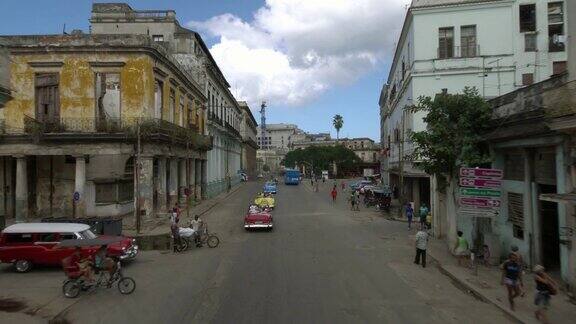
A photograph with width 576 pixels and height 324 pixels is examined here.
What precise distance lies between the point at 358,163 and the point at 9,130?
4110 inches

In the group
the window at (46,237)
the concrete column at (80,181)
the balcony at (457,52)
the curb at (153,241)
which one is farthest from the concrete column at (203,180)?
the window at (46,237)

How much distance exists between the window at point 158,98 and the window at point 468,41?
62.3 feet

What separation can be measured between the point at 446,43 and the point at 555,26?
6557 mm

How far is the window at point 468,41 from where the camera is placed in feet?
98.6

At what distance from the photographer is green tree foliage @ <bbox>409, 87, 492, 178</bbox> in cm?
1780

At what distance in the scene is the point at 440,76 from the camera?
29984 millimetres

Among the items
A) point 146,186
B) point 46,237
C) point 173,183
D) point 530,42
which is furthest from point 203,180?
point 530,42

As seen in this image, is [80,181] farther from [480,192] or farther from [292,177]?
[292,177]

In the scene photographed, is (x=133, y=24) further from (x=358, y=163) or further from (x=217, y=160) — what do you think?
(x=358, y=163)

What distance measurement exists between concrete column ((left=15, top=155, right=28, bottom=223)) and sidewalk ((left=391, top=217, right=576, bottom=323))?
74.8ft

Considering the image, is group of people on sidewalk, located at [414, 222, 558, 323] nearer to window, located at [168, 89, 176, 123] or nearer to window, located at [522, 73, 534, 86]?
window, located at [522, 73, 534, 86]

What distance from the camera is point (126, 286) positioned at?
13828 mm

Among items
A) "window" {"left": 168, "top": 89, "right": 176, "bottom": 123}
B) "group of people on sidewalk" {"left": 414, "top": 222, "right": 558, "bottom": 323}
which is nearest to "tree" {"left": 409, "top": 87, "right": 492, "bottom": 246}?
"group of people on sidewalk" {"left": 414, "top": 222, "right": 558, "bottom": 323}

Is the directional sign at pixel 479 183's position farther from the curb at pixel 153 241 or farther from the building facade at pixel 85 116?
the building facade at pixel 85 116
